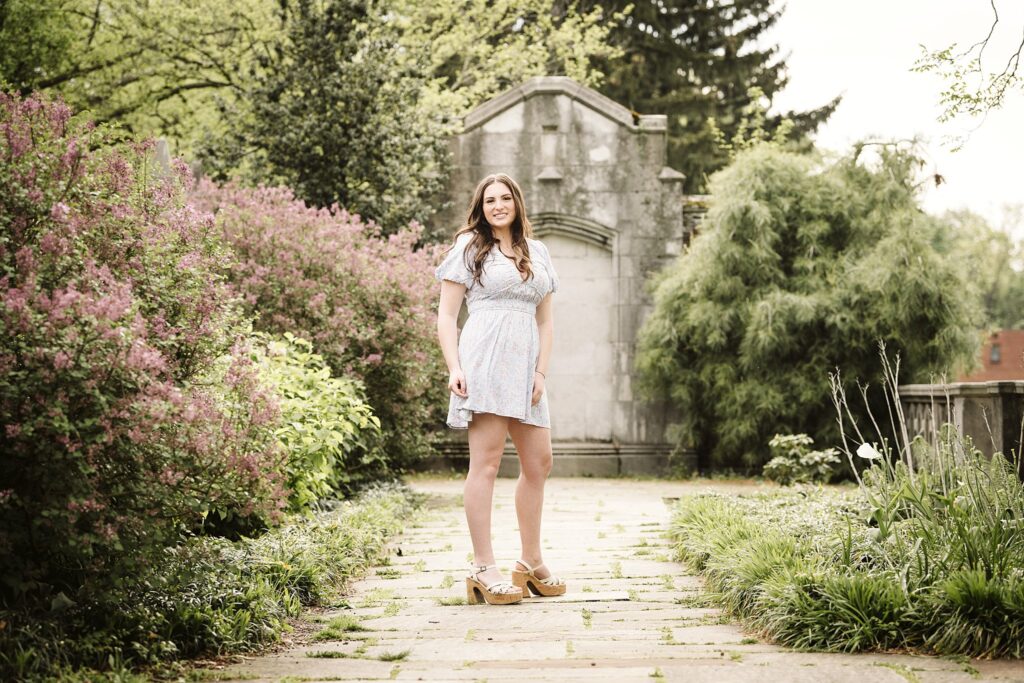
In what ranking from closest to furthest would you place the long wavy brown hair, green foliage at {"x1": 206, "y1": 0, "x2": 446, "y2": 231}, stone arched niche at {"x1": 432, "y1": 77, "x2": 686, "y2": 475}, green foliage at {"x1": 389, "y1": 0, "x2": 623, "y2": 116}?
the long wavy brown hair < green foliage at {"x1": 206, "y1": 0, "x2": 446, "y2": 231} < stone arched niche at {"x1": 432, "y1": 77, "x2": 686, "y2": 475} < green foliage at {"x1": 389, "y1": 0, "x2": 623, "y2": 116}

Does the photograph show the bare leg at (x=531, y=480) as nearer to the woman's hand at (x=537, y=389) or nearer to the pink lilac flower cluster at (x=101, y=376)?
the woman's hand at (x=537, y=389)

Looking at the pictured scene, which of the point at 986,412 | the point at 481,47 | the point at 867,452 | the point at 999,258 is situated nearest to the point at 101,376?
the point at 867,452

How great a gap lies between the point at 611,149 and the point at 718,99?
1456cm

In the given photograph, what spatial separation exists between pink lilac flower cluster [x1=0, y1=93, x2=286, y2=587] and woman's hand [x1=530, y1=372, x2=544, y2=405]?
123cm

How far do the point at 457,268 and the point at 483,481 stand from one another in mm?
1012

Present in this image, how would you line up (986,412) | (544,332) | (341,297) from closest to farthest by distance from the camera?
1. (544,332)
2. (986,412)
3. (341,297)

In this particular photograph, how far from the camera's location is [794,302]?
479 inches

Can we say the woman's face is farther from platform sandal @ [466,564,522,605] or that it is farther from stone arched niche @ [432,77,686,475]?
stone arched niche @ [432,77,686,475]

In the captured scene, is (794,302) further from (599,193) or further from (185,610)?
(185,610)

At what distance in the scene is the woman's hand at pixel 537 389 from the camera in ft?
17.2

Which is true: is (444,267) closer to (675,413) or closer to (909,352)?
(909,352)

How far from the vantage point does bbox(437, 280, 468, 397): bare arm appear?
516cm

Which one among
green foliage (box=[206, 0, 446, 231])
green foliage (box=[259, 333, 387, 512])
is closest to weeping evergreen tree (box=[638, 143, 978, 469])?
green foliage (box=[206, 0, 446, 231])

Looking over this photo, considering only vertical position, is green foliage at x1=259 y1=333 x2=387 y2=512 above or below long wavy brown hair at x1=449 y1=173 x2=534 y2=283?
below
